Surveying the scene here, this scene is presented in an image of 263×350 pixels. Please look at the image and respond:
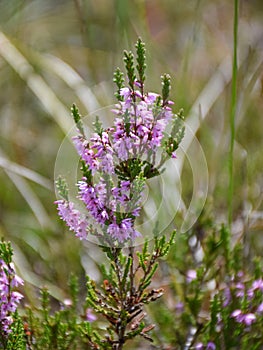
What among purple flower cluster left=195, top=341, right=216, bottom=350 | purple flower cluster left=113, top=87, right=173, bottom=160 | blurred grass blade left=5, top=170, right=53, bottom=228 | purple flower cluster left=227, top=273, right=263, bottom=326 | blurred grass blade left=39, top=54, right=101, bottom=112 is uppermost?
blurred grass blade left=39, top=54, right=101, bottom=112

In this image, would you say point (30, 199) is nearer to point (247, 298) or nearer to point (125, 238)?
point (247, 298)

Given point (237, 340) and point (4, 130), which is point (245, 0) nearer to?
point (4, 130)

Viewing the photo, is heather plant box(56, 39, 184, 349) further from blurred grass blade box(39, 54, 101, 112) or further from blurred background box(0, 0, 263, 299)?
blurred grass blade box(39, 54, 101, 112)

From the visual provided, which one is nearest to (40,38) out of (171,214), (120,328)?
(171,214)

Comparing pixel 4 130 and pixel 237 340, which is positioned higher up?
pixel 4 130

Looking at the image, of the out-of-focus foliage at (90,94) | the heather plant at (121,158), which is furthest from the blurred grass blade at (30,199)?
the heather plant at (121,158)

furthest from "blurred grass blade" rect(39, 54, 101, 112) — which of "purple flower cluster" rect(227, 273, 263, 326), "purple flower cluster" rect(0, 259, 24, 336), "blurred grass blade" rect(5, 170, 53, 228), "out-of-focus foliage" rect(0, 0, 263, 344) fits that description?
"purple flower cluster" rect(0, 259, 24, 336)
